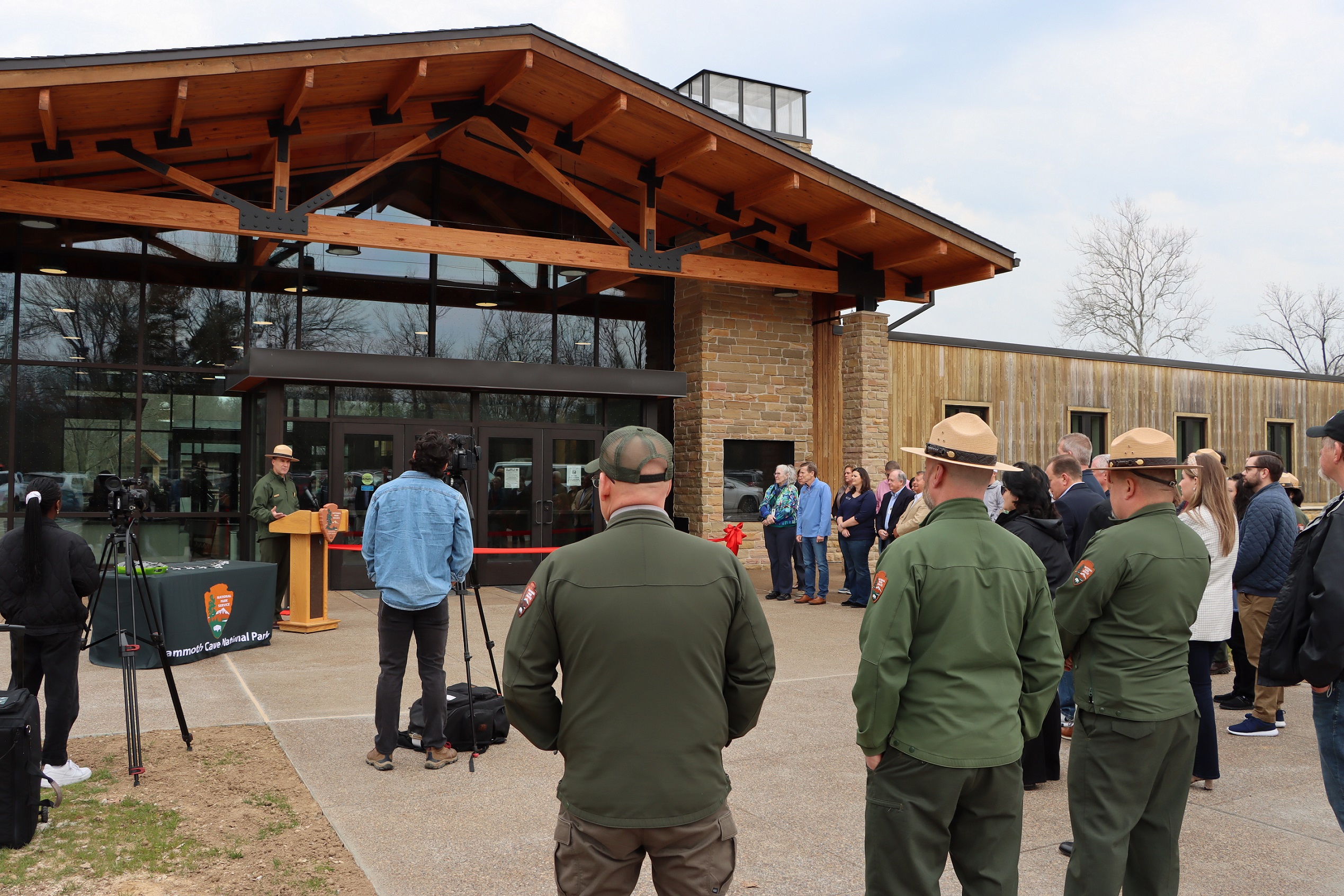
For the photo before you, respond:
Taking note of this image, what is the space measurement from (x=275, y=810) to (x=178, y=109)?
7.74 meters

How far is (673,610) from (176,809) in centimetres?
371

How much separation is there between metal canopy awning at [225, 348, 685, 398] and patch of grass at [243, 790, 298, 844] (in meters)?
7.43

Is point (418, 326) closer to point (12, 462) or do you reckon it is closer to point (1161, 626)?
point (12, 462)

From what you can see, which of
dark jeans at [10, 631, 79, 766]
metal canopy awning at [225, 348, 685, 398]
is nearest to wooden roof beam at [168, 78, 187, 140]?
metal canopy awning at [225, 348, 685, 398]

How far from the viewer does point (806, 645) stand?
9.59m

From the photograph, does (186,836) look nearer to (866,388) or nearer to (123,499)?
(123,499)

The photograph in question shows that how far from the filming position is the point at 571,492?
14203 millimetres

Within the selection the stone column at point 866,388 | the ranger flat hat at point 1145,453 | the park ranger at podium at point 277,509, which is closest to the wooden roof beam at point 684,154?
the stone column at point 866,388

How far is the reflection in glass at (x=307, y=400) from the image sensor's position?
40.9 ft

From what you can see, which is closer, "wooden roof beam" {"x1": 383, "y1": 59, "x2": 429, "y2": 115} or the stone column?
"wooden roof beam" {"x1": 383, "y1": 59, "x2": 429, "y2": 115}

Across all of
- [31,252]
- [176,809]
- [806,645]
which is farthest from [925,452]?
[31,252]

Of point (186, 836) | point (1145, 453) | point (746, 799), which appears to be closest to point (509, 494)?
point (746, 799)

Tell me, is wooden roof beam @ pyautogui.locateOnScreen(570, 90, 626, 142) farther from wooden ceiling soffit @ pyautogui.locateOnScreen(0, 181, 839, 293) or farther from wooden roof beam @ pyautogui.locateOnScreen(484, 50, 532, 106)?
wooden ceiling soffit @ pyautogui.locateOnScreen(0, 181, 839, 293)

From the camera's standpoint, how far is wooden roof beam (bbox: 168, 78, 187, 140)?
9516 millimetres
